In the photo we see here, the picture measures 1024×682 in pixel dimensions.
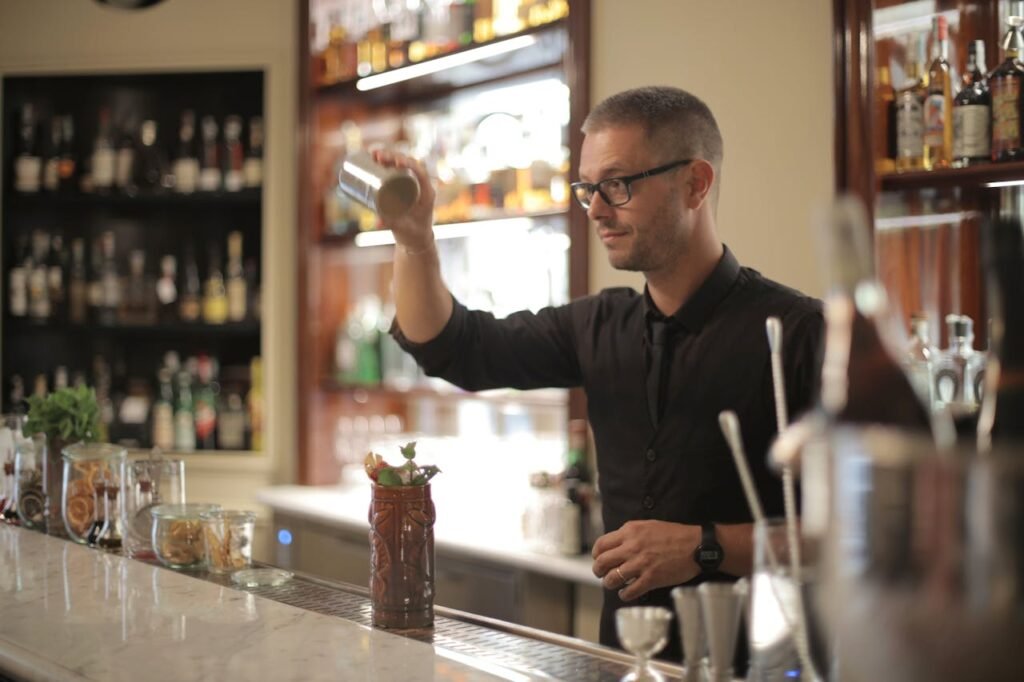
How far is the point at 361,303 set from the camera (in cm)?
418

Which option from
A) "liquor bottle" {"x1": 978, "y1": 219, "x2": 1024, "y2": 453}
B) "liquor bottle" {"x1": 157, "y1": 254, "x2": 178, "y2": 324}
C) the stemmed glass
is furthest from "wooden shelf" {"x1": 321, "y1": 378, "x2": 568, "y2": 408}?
"liquor bottle" {"x1": 978, "y1": 219, "x2": 1024, "y2": 453}

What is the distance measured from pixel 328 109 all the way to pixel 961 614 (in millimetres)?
3512

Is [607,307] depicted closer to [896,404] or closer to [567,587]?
[567,587]

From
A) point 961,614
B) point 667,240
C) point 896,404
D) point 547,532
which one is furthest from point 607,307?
point 961,614

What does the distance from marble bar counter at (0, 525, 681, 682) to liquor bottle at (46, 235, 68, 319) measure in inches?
109

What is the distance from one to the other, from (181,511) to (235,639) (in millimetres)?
463

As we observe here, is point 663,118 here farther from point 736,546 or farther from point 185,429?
point 185,429

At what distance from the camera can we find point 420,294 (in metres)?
2.00

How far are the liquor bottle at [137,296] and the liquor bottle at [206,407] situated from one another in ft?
0.88

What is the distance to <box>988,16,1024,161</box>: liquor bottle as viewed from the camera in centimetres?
219

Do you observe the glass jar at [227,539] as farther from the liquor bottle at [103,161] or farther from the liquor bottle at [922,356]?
the liquor bottle at [103,161]

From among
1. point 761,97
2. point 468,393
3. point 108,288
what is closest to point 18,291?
point 108,288

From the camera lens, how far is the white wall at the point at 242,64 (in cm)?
401

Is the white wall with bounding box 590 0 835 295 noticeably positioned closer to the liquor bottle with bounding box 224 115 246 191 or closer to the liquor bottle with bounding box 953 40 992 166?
the liquor bottle with bounding box 953 40 992 166
